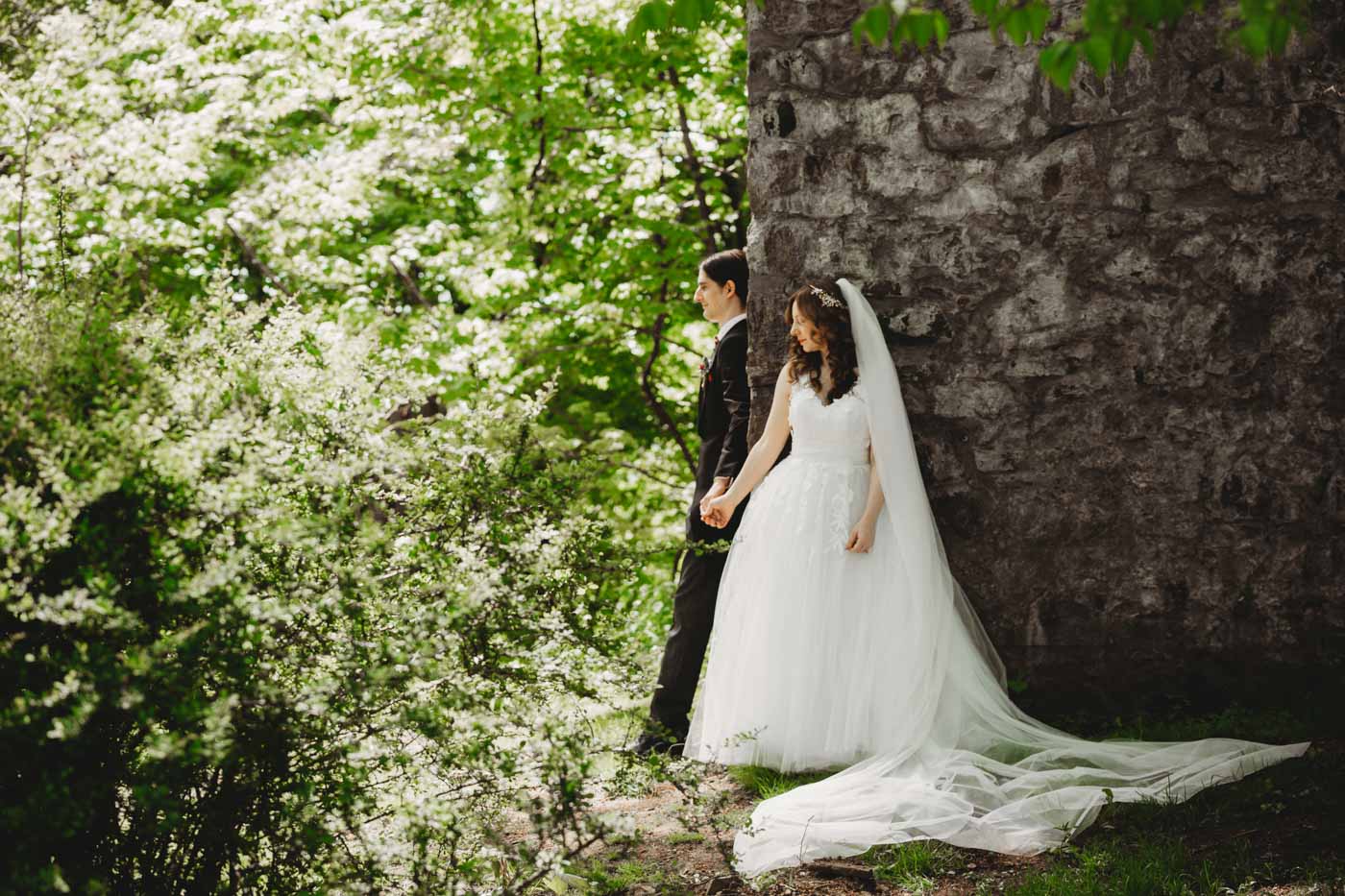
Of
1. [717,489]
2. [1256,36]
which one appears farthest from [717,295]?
[1256,36]

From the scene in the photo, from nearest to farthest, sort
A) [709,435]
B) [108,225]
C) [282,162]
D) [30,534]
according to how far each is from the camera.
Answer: [30,534] < [709,435] < [108,225] < [282,162]

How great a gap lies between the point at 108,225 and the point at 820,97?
5716mm

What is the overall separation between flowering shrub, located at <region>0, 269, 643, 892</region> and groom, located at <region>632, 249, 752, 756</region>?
5.11ft

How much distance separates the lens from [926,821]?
10.9ft

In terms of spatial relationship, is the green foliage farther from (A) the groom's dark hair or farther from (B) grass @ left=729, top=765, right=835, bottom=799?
(A) the groom's dark hair

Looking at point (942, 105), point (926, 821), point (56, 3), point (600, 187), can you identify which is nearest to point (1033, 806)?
point (926, 821)

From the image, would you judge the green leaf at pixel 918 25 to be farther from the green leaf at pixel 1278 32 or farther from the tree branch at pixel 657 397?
the tree branch at pixel 657 397

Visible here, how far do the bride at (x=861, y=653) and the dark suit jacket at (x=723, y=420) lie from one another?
25cm

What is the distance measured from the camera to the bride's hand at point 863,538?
4184mm

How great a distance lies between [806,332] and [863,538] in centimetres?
80

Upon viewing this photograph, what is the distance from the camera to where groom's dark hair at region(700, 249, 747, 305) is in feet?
16.0

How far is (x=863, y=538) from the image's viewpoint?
4.18 metres

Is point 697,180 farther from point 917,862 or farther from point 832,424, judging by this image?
point 917,862

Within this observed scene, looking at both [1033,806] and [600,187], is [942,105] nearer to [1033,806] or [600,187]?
[1033,806]
